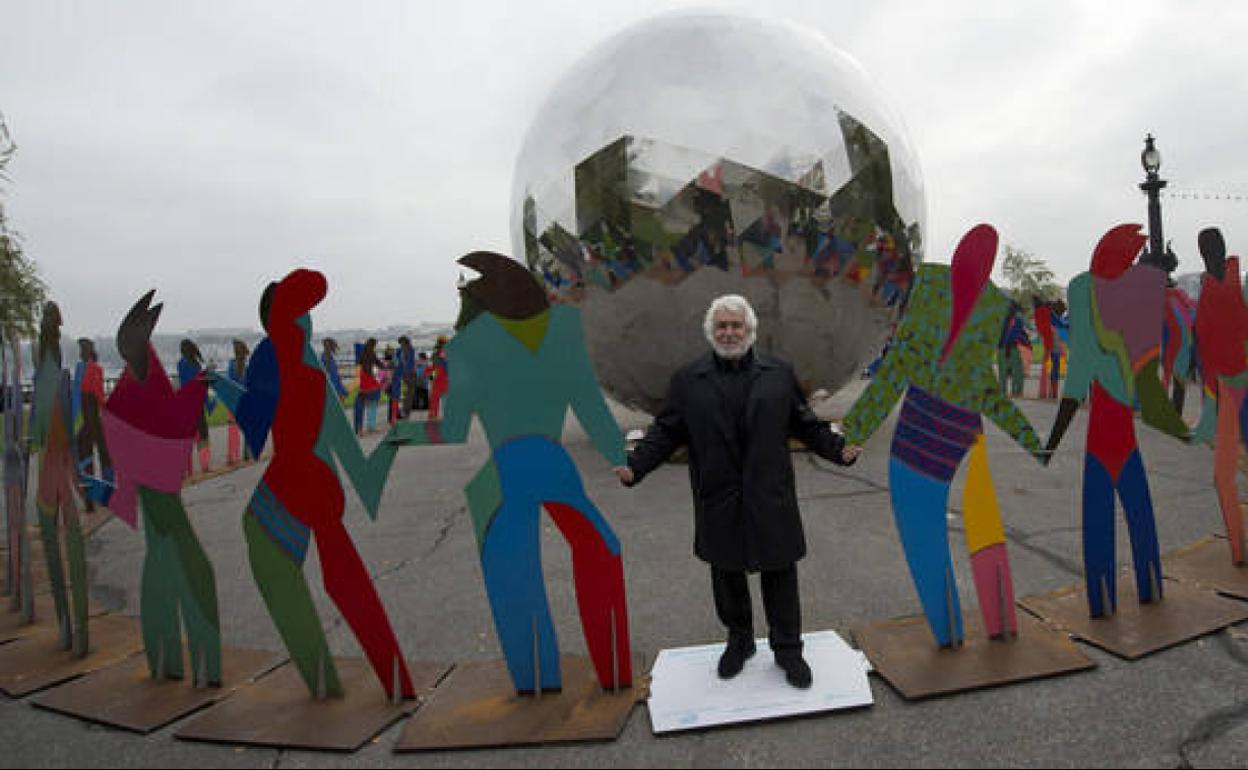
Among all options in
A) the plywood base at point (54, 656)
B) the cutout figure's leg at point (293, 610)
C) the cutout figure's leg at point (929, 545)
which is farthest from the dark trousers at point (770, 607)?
the plywood base at point (54, 656)

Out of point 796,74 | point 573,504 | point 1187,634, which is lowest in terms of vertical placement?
point 1187,634

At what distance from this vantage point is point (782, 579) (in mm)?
2914

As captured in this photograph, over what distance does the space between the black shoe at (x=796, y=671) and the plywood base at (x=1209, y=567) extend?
2.53 metres

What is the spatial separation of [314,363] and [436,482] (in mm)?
4915

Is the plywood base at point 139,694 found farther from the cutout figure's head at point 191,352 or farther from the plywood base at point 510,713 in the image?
the cutout figure's head at point 191,352

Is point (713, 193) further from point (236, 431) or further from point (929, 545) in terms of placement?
point (236, 431)

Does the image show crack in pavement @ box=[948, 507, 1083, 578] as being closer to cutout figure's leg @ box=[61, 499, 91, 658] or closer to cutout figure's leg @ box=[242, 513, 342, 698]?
cutout figure's leg @ box=[242, 513, 342, 698]

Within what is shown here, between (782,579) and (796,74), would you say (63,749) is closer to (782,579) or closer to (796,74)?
(782,579)

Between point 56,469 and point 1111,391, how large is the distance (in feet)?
18.6

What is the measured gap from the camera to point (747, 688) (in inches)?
112

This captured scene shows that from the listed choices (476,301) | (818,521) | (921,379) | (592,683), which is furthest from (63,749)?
(818,521)

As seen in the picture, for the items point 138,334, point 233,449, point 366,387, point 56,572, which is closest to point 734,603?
point 138,334

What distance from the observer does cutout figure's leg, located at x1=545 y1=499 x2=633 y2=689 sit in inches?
116

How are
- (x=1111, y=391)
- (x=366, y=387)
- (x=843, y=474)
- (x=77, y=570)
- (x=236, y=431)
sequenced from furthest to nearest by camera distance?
(x=366, y=387) < (x=236, y=431) < (x=843, y=474) < (x=77, y=570) < (x=1111, y=391)
